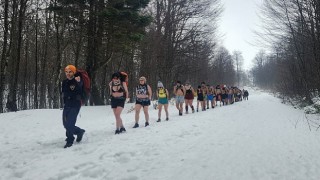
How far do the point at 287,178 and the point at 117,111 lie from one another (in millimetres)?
5184

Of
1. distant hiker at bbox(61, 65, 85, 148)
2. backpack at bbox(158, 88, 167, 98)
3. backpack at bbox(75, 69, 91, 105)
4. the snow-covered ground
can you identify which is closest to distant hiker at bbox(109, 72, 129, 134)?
the snow-covered ground

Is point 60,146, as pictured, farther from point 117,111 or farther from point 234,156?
point 234,156

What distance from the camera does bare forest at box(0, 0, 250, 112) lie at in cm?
1620

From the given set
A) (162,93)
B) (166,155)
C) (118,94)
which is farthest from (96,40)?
(166,155)

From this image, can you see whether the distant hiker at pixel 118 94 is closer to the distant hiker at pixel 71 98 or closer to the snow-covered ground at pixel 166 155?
the snow-covered ground at pixel 166 155

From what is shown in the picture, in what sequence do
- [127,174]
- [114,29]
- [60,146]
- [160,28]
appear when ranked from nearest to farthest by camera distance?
[127,174] → [60,146] → [114,29] → [160,28]

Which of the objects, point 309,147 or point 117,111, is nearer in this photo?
point 309,147

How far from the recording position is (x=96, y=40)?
1725cm

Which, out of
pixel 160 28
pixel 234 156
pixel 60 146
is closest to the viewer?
pixel 234 156

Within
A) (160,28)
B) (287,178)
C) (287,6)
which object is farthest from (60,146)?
(160,28)

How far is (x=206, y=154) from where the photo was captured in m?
5.82

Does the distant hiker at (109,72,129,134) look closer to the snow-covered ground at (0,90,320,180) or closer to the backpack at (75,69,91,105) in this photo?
the snow-covered ground at (0,90,320,180)

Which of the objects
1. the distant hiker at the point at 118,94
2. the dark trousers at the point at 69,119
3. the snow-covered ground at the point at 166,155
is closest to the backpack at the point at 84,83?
the dark trousers at the point at 69,119

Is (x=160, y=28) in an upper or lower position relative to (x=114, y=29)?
A: upper
